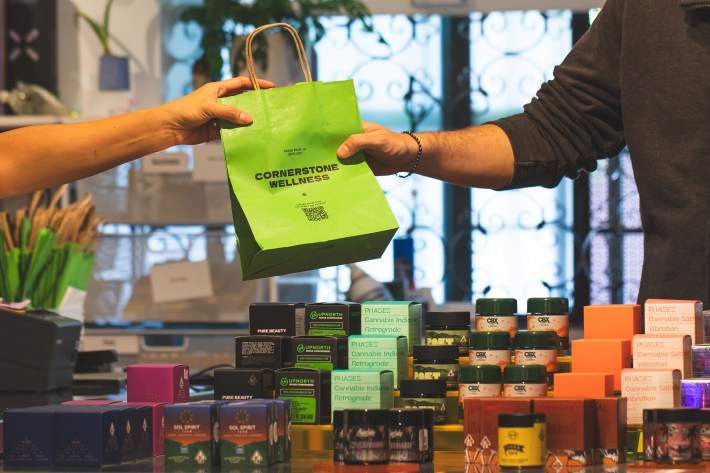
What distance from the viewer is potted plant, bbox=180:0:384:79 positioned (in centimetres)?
401

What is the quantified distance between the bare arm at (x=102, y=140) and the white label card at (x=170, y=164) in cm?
224

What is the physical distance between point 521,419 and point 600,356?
0.25m

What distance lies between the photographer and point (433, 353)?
1430mm

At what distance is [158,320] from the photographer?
13.1ft

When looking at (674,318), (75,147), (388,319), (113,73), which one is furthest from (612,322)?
(113,73)

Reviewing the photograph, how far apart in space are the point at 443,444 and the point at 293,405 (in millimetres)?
197

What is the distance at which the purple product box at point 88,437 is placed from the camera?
4.12 ft

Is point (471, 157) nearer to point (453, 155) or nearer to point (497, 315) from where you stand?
point (453, 155)

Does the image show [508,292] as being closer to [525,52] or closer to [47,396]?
[525,52]

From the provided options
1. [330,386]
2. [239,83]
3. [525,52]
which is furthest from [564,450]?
[525,52]

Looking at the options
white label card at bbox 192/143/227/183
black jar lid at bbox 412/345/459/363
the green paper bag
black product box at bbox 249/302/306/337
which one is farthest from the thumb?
white label card at bbox 192/143/227/183

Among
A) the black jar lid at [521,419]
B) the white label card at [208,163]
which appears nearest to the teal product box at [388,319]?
the black jar lid at [521,419]

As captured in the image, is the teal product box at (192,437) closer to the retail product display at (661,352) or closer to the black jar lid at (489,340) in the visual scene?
the black jar lid at (489,340)

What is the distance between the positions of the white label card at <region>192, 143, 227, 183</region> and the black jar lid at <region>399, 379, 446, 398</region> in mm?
2594
